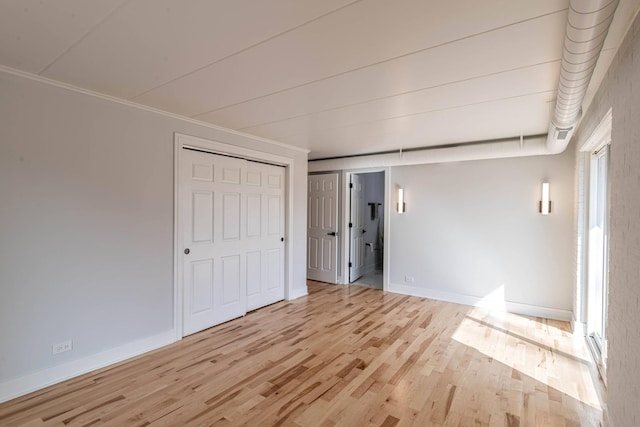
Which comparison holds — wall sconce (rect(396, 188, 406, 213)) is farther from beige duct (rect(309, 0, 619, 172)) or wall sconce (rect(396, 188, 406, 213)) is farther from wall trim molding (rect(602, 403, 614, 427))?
wall trim molding (rect(602, 403, 614, 427))

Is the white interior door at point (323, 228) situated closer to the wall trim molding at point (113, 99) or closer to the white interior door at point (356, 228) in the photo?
the white interior door at point (356, 228)

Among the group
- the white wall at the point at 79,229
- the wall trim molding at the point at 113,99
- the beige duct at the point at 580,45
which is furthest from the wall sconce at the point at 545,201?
the white wall at the point at 79,229

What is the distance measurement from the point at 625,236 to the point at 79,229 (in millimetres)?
3744

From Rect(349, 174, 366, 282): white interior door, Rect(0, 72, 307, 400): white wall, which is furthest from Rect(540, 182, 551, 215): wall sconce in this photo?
Rect(0, 72, 307, 400): white wall

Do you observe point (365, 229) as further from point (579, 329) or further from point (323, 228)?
point (579, 329)

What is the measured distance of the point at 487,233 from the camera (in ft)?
14.5

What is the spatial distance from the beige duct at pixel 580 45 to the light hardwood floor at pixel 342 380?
7.14 ft

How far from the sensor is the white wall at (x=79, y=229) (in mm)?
2252

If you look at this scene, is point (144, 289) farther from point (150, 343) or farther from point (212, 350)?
point (212, 350)

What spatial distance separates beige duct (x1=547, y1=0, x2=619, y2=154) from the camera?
1165mm

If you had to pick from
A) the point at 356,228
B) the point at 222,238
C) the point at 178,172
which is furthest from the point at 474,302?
the point at 178,172

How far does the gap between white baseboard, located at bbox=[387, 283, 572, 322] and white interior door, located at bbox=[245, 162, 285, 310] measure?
205 centimetres

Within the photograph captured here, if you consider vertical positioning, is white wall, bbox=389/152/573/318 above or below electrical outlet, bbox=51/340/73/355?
above

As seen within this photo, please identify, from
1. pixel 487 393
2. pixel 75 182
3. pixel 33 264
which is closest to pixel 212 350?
pixel 33 264
